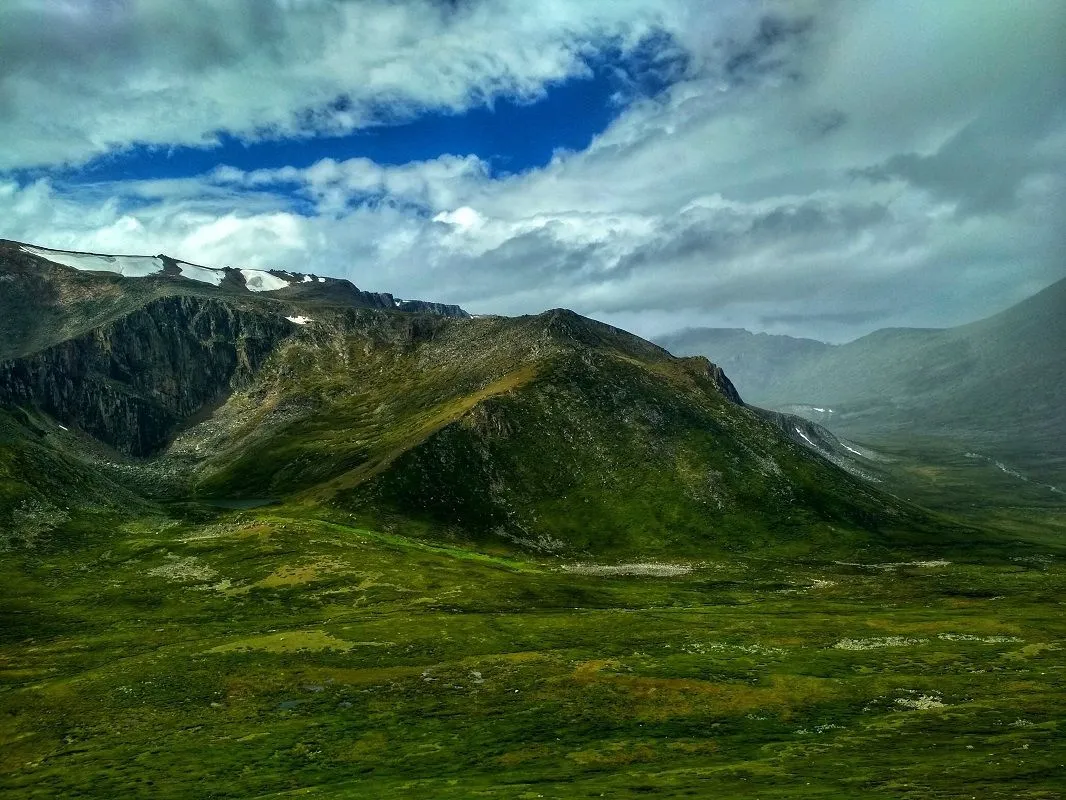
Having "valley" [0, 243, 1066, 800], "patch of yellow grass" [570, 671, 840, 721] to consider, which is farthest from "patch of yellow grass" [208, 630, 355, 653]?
"patch of yellow grass" [570, 671, 840, 721]

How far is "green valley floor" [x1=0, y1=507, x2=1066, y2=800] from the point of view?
49656mm

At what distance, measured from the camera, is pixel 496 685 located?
243 feet

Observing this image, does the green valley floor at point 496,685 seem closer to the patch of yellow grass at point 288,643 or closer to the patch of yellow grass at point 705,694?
the patch of yellow grass at point 705,694

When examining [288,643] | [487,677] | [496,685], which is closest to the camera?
[496,685]

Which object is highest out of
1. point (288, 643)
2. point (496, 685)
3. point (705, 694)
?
point (288, 643)

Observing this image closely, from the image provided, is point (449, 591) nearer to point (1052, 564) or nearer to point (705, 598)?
point (705, 598)

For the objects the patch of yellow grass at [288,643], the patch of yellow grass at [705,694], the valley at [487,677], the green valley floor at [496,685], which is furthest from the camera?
the patch of yellow grass at [288,643]

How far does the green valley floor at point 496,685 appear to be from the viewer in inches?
1955

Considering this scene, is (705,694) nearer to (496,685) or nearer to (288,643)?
(496,685)

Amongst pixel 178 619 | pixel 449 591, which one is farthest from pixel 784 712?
pixel 178 619

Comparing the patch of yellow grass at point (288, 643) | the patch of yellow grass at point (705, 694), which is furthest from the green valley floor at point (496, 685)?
the patch of yellow grass at point (288, 643)

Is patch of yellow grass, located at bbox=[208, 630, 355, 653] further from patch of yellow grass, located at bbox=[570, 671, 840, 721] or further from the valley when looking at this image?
patch of yellow grass, located at bbox=[570, 671, 840, 721]

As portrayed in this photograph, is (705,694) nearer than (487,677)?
Yes

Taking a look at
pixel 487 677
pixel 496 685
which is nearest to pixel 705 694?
pixel 496 685
